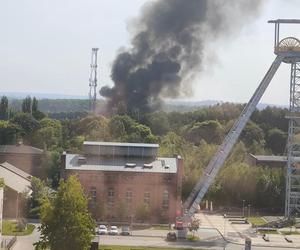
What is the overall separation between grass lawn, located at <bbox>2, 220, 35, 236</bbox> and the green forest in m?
12.0

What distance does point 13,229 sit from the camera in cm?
3697

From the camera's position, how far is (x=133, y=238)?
36.8 m

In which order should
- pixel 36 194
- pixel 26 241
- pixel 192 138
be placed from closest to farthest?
pixel 26 241 → pixel 36 194 → pixel 192 138

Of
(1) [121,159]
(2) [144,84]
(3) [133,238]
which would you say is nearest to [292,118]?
(1) [121,159]

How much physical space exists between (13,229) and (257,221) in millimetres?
17862

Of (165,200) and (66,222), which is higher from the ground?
(66,222)

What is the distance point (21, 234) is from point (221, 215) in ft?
55.1

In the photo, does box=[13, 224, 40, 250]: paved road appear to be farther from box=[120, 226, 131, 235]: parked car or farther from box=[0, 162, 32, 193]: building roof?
box=[0, 162, 32, 193]: building roof

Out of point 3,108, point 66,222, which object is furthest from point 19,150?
point 3,108

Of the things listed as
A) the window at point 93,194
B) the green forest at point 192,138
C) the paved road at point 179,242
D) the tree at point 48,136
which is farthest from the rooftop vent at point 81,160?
the tree at point 48,136

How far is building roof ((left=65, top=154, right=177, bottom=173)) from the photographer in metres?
42.1

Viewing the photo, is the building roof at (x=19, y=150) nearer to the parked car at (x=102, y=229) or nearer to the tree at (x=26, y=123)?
the tree at (x=26, y=123)

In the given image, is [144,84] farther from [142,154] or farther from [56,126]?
[142,154]

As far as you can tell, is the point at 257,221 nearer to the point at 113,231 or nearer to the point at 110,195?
the point at 110,195
